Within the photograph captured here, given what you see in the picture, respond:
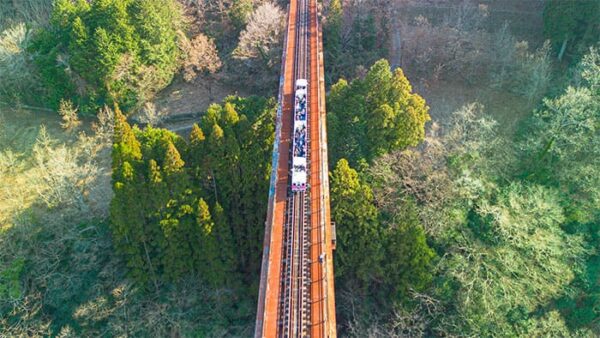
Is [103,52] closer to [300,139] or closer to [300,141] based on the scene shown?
[300,139]

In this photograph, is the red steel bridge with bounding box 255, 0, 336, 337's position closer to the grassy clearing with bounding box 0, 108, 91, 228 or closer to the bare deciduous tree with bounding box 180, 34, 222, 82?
the bare deciduous tree with bounding box 180, 34, 222, 82

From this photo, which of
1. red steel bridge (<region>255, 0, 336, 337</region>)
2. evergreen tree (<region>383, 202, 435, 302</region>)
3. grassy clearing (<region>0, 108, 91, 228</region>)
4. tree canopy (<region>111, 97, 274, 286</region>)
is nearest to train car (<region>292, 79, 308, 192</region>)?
red steel bridge (<region>255, 0, 336, 337</region>)

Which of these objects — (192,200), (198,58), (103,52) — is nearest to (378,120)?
(192,200)

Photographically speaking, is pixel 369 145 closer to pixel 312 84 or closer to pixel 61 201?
pixel 312 84

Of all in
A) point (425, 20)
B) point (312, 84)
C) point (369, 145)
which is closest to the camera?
point (369, 145)

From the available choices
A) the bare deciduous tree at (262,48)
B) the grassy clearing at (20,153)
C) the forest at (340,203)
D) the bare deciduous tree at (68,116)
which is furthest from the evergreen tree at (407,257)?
the bare deciduous tree at (68,116)

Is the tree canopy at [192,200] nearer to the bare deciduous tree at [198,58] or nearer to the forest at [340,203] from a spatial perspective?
the forest at [340,203]

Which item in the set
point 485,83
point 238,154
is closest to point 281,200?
point 238,154
